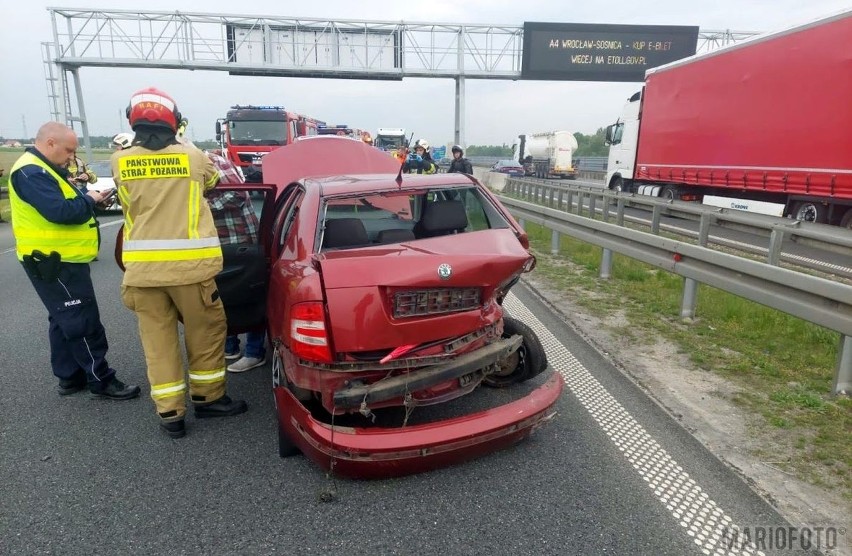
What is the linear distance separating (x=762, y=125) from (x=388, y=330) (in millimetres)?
12573

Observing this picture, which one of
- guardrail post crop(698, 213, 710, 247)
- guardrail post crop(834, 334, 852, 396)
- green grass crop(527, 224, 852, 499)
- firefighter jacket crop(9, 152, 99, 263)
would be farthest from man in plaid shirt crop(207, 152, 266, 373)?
guardrail post crop(698, 213, 710, 247)

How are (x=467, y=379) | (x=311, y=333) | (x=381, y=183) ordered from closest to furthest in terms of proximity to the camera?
(x=311, y=333)
(x=467, y=379)
(x=381, y=183)

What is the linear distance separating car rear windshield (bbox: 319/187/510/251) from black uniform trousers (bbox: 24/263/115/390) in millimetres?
1888

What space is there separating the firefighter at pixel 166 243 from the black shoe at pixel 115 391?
0.69 metres

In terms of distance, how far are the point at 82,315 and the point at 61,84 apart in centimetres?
3211

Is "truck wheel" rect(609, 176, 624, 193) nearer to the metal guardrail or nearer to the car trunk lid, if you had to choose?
the metal guardrail

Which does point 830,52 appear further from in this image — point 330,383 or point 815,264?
point 330,383

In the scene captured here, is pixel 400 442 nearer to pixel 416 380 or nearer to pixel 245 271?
pixel 416 380

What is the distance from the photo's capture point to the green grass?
3.27m

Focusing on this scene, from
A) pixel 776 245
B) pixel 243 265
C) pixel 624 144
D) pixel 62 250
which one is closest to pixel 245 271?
pixel 243 265

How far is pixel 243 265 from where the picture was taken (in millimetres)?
3955

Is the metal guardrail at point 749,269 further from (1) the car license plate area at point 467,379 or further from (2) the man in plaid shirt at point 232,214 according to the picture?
(2) the man in plaid shirt at point 232,214

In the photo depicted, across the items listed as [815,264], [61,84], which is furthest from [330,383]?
[61,84]

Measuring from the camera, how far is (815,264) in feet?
19.9
